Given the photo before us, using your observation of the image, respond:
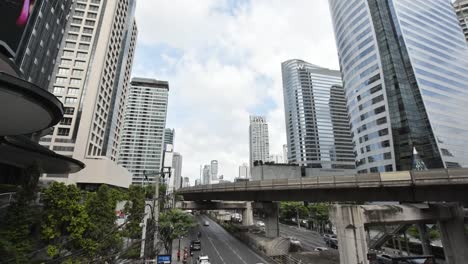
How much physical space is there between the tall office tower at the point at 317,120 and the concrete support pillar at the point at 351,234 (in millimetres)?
146289

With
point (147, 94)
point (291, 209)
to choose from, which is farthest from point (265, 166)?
point (147, 94)

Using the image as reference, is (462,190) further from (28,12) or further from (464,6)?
(464,6)

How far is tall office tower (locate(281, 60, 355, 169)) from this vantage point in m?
169

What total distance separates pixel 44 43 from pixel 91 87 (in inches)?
653

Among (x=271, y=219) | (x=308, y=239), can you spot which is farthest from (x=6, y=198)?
(x=308, y=239)

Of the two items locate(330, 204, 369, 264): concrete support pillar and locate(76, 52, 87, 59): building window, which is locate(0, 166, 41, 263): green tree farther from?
locate(76, 52, 87, 59): building window

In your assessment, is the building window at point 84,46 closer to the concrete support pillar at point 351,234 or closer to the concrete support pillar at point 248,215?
the concrete support pillar at point 248,215

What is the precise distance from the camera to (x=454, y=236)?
2914 centimetres

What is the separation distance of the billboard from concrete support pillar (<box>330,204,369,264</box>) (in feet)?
132

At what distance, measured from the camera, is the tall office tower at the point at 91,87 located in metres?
69.4

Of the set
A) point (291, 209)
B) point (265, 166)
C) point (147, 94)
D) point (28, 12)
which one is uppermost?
point (147, 94)

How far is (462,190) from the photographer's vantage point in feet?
77.9

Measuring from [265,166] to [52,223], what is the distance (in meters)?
47.3

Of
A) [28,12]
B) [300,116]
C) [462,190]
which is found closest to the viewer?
[462,190]
